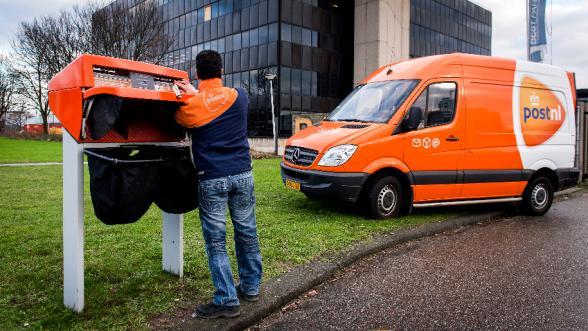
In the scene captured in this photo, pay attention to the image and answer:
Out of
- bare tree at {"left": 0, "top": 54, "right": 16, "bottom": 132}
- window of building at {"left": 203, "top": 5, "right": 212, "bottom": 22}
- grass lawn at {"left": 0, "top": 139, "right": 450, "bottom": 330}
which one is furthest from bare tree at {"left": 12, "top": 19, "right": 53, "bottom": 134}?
grass lawn at {"left": 0, "top": 139, "right": 450, "bottom": 330}

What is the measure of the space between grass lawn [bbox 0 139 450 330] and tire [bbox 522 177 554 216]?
180cm

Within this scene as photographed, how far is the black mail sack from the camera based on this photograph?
10.7 feet

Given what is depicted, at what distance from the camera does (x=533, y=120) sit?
838 centimetres

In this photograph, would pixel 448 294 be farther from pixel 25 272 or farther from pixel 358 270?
pixel 25 272

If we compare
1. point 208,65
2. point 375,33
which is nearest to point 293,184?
point 208,65

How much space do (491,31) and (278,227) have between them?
57859mm

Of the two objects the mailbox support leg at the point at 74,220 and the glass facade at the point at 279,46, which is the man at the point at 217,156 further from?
the glass facade at the point at 279,46

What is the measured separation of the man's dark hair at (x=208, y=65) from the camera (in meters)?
3.55

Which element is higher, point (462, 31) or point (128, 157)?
point (462, 31)

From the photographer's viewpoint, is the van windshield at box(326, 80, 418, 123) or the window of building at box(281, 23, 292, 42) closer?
the van windshield at box(326, 80, 418, 123)

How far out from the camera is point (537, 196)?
8469 millimetres

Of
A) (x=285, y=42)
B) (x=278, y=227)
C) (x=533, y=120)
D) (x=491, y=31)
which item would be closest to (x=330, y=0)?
(x=285, y=42)

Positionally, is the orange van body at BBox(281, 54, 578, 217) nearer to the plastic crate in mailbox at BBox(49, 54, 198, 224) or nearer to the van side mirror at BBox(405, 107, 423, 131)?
the van side mirror at BBox(405, 107, 423, 131)

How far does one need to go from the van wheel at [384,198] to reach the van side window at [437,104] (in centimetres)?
100
